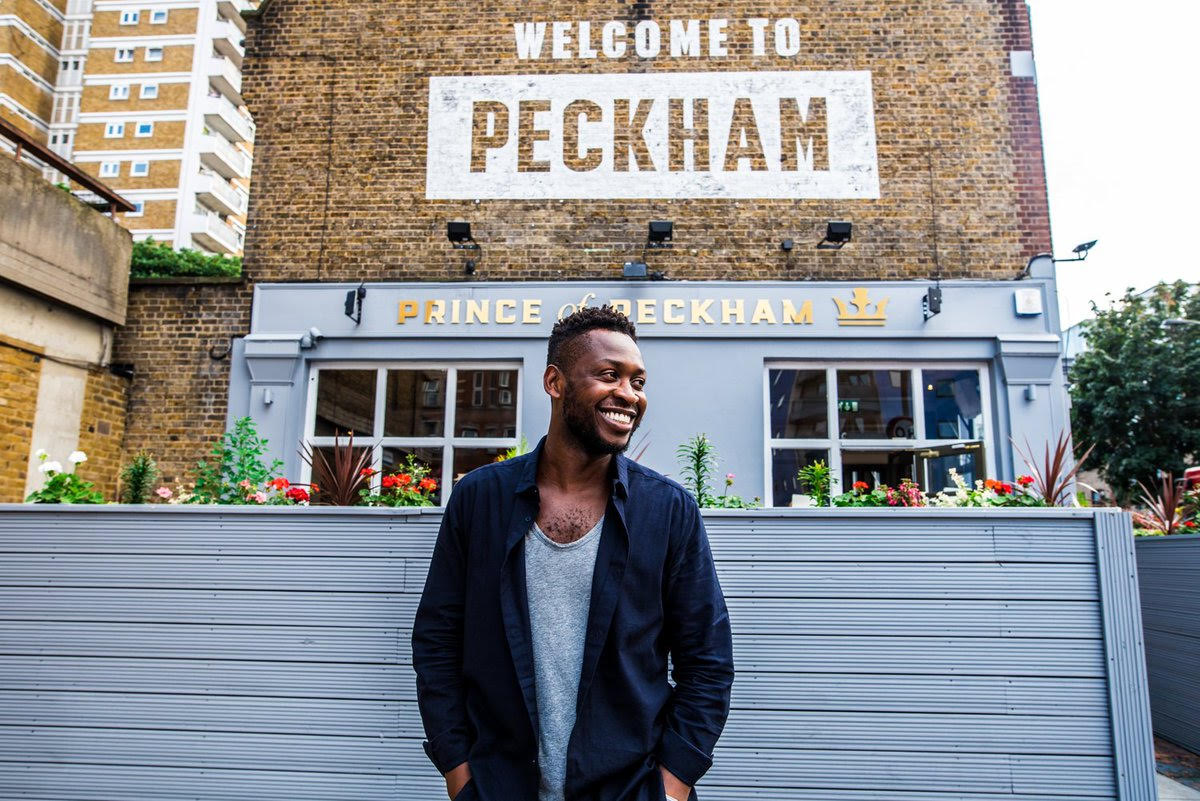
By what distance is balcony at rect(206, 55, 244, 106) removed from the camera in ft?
126

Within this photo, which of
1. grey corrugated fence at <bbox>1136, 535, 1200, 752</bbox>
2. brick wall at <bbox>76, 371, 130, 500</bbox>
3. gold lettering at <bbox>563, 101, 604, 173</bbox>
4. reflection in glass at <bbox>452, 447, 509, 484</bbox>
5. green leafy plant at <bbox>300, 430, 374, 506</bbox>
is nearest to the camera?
green leafy plant at <bbox>300, 430, 374, 506</bbox>

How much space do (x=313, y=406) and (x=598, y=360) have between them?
267 inches

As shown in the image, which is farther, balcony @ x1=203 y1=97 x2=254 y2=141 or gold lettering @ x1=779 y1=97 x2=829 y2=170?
balcony @ x1=203 y1=97 x2=254 y2=141

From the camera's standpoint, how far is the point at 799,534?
2.98 metres

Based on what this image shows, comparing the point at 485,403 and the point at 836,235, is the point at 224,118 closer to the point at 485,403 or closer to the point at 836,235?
the point at 485,403

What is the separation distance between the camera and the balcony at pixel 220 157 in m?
37.4

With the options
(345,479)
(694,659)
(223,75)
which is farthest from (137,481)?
(223,75)

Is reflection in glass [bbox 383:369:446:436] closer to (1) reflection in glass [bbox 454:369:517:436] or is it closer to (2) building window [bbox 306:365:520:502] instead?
(2) building window [bbox 306:365:520:502]

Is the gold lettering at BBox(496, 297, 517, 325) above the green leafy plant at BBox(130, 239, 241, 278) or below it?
below

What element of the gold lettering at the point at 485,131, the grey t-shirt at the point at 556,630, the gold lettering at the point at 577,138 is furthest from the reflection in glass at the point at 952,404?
the grey t-shirt at the point at 556,630

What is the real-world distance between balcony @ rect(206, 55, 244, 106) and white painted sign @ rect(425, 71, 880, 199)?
36699mm

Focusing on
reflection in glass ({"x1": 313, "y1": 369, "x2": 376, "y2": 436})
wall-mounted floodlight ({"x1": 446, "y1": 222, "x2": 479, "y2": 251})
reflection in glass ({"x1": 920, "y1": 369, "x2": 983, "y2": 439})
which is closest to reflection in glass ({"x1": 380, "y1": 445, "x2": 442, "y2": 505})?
reflection in glass ({"x1": 313, "y1": 369, "x2": 376, "y2": 436})

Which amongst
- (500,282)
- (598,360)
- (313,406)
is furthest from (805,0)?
(598,360)

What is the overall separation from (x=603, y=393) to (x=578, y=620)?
0.60 meters
